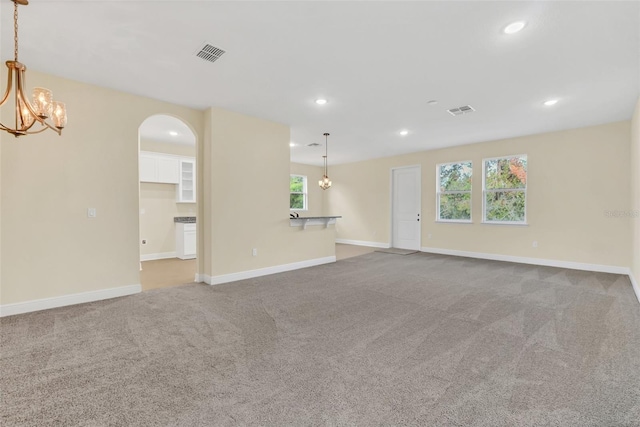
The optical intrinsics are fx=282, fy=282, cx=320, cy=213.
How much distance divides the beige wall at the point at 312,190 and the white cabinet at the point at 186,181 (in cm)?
339

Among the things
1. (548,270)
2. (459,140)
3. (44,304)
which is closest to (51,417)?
(44,304)

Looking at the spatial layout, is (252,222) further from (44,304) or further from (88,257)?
(44,304)

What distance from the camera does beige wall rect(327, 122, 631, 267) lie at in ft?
16.6

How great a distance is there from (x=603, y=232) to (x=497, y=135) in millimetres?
2592

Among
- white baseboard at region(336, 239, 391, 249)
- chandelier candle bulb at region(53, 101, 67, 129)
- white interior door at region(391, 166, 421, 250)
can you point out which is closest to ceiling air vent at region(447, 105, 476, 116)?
white interior door at region(391, 166, 421, 250)

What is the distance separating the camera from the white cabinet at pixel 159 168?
6258mm

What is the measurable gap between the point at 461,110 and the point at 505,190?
2.85 metres

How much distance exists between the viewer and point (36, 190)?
329cm

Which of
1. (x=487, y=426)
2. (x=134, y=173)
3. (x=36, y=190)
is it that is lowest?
(x=487, y=426)

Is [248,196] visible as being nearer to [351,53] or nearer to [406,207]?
[351,53]

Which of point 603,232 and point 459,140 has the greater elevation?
point 459,140

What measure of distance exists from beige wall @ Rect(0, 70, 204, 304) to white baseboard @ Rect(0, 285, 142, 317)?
56mm

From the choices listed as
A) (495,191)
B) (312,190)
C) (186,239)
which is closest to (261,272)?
(186,239)

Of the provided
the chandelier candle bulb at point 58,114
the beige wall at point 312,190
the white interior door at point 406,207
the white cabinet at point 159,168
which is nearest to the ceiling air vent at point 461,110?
the white interior door at point 406,207
